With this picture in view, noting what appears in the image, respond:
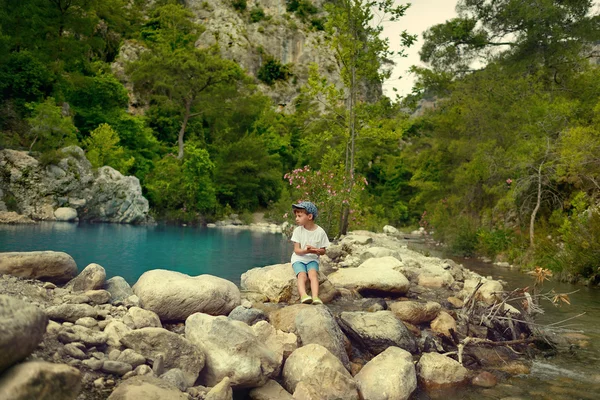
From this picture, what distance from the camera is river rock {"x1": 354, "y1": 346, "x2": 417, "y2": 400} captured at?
4469mm

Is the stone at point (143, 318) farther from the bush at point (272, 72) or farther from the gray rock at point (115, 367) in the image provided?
the bush at point (272, 72)

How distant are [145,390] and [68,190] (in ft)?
87.3

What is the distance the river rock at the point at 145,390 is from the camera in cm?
335

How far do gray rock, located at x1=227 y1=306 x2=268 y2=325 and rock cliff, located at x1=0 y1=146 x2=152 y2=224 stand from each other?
22268 millimetres

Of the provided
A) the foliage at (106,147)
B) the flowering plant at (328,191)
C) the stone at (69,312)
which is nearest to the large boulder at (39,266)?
the stone at (69,312)

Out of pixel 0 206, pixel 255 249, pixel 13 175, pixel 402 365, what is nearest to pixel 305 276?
pixel 402 365

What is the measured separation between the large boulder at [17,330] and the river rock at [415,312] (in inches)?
188

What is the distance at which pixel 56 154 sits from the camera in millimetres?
26797

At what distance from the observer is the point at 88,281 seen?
19.4 feet

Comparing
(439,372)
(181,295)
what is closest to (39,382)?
(181,295)

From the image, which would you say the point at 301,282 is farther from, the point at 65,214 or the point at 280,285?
the point at 65,214


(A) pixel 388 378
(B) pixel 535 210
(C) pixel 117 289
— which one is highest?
(B) pixel 535 210

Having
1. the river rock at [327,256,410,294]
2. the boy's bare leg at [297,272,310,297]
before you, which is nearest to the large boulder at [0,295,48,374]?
the boy's bare leg at [297,272,310,297]

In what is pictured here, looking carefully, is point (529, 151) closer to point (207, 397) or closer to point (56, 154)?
point (207, 397)
